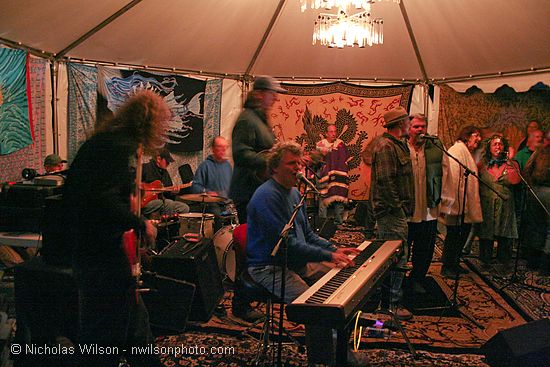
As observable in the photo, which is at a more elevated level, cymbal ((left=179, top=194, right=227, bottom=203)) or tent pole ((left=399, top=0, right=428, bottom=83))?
tent pole ((left=399, top=0, right=428, bottom=83))

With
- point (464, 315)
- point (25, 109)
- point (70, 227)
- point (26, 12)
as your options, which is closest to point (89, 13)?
point (26, 12)

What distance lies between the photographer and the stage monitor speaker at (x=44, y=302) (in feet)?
9.38

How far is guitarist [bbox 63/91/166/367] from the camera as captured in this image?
2338mm

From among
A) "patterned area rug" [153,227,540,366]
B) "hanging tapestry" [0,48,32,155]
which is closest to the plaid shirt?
"patterned area rug" [153,227,540,366]

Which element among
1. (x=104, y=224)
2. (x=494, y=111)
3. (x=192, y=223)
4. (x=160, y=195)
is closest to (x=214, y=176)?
(x=160, y=195)

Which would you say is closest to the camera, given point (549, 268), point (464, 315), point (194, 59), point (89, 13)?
point (464, 315)

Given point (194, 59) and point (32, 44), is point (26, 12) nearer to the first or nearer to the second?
point (32, 44)

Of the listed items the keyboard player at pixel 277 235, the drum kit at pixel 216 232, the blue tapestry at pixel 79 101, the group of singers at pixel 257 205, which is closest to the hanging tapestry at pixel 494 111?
the group of singers at pixel 257 205

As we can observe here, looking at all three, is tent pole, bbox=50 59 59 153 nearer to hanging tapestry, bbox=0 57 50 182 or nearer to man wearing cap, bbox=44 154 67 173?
hanging tapestry, bbox=0 57 50 182

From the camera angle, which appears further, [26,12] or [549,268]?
[549,268]

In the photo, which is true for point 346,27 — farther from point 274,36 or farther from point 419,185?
point 274,36

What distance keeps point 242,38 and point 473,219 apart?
355 cm

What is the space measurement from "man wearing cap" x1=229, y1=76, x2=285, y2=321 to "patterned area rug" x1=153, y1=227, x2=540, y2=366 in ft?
3.12

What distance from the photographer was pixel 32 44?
5758mm
